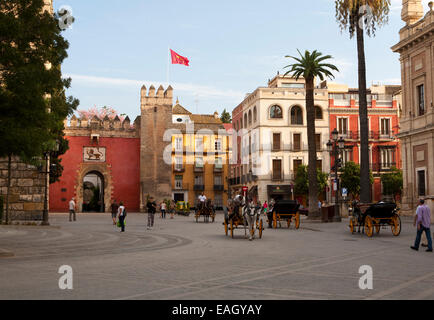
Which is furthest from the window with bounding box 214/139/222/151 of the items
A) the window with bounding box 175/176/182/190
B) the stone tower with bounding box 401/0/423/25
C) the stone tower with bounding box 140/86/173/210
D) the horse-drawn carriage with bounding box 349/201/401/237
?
the horse-drawn carriage with bounding box 349/201/401/237

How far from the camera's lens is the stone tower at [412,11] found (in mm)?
33781

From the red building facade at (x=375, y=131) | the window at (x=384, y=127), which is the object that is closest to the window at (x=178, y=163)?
the red building facade at (x=375, y=131)

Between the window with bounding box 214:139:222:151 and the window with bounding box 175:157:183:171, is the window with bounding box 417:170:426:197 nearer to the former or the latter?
the window with bounding box 175:157:183:171

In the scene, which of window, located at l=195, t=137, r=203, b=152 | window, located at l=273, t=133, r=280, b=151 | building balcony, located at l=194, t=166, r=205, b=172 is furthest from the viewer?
window, located at l=195, t=137, r=203, b=152

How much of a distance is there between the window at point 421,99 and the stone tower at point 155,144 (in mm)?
30481

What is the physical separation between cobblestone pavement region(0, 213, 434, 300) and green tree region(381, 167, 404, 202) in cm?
3864

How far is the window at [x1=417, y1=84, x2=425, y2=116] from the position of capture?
32.4m

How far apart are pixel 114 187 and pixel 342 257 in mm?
46105

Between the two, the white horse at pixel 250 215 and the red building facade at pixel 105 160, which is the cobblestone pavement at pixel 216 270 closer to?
the white horse at pixel 250 215

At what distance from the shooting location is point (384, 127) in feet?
178

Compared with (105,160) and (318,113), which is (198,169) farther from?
(318,113)

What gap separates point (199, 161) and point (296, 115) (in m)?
13.3

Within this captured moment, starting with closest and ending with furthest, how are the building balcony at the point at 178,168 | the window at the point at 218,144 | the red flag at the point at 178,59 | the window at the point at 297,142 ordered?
the red flag at the point at 178,59 < the window at the point at 297,142 < the building balcony at the point at 178,168 < the window at the point at 218,144
